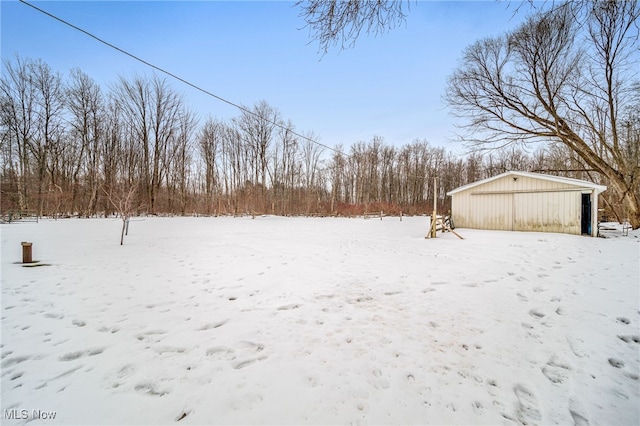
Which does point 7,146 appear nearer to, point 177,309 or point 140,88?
point 140,88

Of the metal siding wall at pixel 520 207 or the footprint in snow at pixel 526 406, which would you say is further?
the metal siding wall at pixel 520 207

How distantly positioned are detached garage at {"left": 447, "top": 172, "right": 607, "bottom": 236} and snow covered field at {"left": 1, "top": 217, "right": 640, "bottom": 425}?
8.24 m

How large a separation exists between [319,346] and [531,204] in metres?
15.1

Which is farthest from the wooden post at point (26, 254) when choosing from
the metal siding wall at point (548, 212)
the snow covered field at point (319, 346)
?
the metal siding wall at point (548, 212)

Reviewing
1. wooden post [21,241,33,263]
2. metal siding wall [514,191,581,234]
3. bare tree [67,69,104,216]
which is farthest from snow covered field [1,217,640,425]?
bare tree [67,69,104,216]

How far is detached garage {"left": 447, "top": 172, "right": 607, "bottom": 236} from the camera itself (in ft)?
38.6

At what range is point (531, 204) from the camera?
12.9m

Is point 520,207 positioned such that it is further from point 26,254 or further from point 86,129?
point 86,129

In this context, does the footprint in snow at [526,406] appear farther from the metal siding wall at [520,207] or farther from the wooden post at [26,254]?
the metal siding wall at [520,207]

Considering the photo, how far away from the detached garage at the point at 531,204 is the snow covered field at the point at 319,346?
8.24 m

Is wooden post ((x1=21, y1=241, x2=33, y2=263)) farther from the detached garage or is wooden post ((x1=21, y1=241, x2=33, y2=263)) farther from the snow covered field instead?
the detached garage

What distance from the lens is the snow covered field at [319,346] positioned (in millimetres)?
1811

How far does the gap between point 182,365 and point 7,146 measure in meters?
32.1

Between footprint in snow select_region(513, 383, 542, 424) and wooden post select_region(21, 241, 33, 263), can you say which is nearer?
footprint in snow select_region(513, 383, 542, 424)
